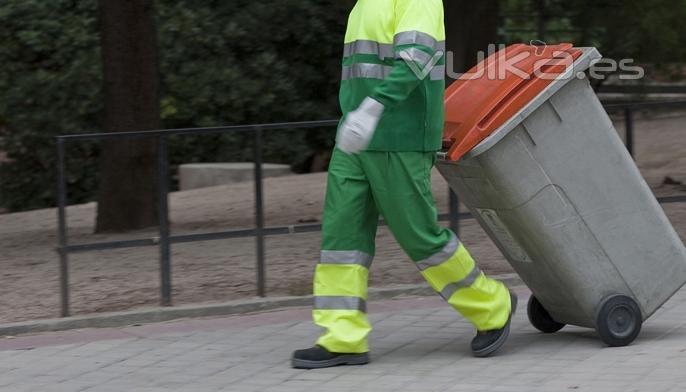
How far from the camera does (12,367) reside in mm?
6188

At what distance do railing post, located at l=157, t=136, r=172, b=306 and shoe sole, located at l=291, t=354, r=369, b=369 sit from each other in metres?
1.56

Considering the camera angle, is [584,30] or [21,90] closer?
[584,30]

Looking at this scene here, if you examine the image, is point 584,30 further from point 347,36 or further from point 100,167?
point 347,36

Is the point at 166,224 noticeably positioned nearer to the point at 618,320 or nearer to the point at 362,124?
the point at 362,124

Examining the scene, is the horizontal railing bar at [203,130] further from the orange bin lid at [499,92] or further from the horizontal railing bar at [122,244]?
the orange bin lid at [499,92]

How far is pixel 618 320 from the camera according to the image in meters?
6.09

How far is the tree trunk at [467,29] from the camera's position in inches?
426

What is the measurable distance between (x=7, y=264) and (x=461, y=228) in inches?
118

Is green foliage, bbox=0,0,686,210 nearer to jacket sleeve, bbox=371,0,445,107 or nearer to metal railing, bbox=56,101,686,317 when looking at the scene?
Answer: metal railing, bbox=56,101,686,317

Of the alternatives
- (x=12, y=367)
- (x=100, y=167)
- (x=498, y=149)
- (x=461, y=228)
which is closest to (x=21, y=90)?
(x=100, y=167)

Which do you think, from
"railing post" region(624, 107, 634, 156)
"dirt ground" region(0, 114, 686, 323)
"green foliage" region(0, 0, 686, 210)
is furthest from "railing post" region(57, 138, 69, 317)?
"green foliage" region(0, 0, 686, 210)

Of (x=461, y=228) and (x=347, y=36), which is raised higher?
(x=347, y=36)

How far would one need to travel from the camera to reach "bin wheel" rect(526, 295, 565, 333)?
6516mm

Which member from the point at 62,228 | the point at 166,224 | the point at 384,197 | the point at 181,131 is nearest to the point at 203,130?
the point at 181,131
